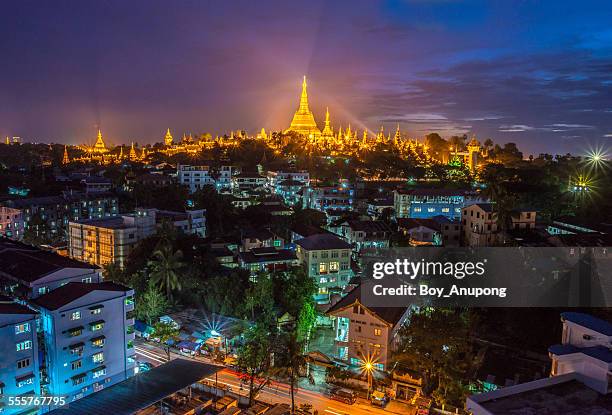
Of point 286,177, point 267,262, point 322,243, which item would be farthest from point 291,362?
point 286,177

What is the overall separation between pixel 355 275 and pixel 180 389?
9.78m

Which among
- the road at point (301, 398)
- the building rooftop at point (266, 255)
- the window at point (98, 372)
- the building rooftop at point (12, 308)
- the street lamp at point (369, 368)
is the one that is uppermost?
the building rooftop at point (12, 308)

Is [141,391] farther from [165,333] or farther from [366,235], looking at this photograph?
[366,235]

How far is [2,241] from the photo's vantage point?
17.4 meters

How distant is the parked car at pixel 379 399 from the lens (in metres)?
11.2

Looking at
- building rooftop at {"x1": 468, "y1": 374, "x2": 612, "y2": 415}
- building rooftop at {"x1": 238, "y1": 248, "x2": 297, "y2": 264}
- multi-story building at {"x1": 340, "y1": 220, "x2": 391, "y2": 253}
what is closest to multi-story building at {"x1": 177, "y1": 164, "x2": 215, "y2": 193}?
multi-story building at {"x1": 340, "y1": 220, "x2": 391, "y2": 253}

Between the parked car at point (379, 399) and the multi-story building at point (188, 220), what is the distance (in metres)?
13.9

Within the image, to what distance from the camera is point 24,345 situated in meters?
11.0

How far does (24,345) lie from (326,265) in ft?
33.0

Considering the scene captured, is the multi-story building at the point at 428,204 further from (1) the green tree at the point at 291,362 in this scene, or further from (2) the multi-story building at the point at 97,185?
(2) the multi-story building at the point at 97,185

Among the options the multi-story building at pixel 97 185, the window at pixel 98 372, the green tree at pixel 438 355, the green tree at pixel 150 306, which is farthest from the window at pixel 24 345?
the multi-story building at pixel 97 185

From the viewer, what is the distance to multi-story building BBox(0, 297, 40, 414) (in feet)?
34.8

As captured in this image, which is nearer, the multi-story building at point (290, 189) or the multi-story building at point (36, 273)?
the multi-story building at point (36, 273)

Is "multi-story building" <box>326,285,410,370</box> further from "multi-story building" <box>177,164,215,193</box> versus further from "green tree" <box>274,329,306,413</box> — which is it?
"multi-story building" <box>177,164,215,193</box>
